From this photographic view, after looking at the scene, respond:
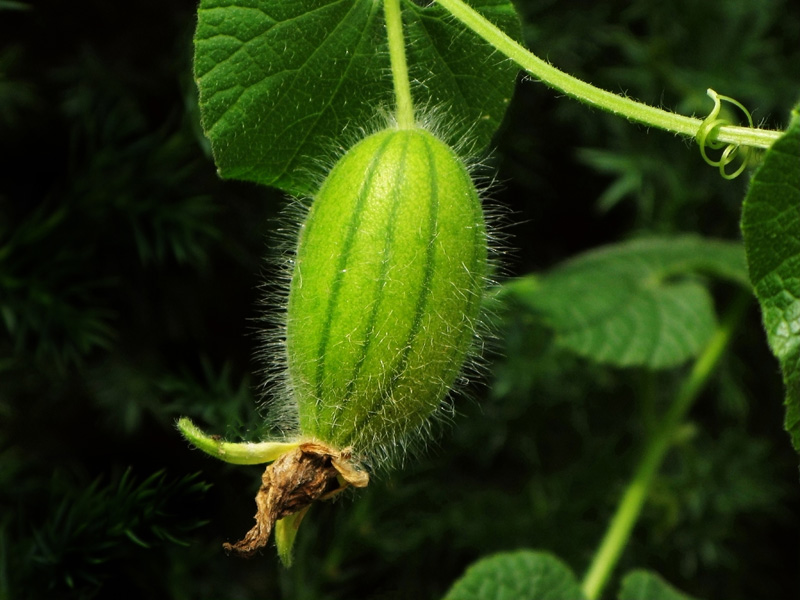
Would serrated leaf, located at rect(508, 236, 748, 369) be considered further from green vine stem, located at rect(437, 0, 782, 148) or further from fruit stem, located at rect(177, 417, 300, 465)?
fruit stem, located at rect(177, 417, 300, 465)

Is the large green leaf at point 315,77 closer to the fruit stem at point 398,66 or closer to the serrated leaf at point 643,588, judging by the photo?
the fruit stem at point 398,66

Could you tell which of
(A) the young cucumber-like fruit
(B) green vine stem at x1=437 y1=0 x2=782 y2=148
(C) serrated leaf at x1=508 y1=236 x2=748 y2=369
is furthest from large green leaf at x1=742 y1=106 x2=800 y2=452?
(C) serrated leaf at x1=508 y1=236 x2=748 y2=369

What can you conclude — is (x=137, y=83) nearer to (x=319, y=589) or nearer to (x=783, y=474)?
(x=319, y=589)

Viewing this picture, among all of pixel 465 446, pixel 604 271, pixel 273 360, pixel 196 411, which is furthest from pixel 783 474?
pixel 273 360

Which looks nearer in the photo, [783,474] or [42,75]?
[42,75]

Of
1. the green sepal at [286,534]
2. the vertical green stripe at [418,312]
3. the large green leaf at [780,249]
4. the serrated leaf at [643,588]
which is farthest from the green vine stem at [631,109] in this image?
the serrated leaf at [643,588]

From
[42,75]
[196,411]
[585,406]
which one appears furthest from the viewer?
[585,406]
